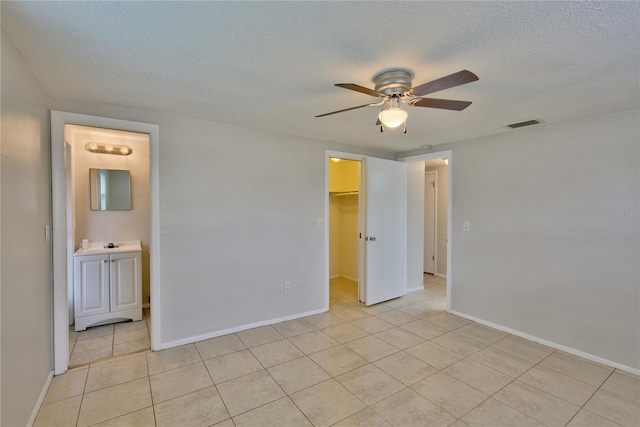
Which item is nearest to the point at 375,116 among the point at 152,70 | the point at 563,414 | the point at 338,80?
the point at 338,80

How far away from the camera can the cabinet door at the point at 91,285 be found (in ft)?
10.5

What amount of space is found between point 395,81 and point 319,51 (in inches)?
20.2

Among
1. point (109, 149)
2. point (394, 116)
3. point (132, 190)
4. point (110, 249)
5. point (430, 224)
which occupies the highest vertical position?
point (109, 149)

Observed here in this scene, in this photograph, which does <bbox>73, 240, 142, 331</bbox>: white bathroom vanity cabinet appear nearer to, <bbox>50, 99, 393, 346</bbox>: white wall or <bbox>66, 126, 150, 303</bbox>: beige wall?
<bbox>66, 126, 150, 303</bbox>: beige wall

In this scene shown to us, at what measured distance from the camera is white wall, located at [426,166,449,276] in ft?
19.0

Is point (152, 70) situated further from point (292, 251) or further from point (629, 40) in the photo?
point (629, 40)

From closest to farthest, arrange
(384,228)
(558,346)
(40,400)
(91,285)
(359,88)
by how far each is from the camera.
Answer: (359,88) → (40,400) → (558,346) → (91,285) → (384,228)

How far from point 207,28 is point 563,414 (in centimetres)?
316

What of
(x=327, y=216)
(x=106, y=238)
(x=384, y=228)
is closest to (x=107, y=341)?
(x=106, y=238)

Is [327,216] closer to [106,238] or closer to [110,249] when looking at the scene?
[110,249]

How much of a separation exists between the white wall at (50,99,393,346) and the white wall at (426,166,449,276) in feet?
10.0

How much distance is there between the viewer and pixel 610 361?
2.57 meters

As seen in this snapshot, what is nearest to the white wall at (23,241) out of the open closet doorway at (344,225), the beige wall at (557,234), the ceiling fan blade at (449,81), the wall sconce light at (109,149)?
the wall sconce light at (109,149)

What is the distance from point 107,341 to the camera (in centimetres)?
297
